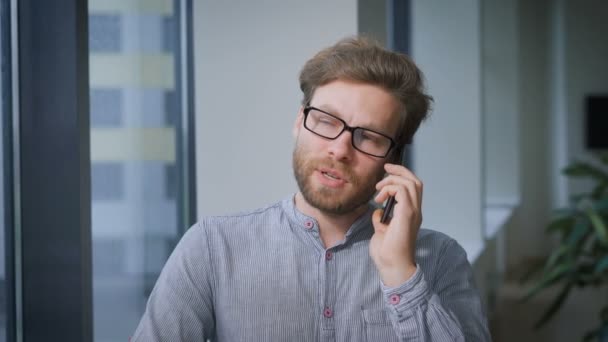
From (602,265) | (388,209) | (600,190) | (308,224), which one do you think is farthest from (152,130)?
(600,190)

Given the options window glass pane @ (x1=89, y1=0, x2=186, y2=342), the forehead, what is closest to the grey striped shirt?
the forehead

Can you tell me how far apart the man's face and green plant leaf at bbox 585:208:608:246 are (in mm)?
3501

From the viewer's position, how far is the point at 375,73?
153cm

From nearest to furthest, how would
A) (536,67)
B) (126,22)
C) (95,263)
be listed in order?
(95,263), (126,22), (536,67)

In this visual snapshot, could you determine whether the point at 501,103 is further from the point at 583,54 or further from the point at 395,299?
the point at 395,299

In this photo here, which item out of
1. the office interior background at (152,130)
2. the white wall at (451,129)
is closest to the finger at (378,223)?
the office interior background at (152,130)

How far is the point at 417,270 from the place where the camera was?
147 centimetres

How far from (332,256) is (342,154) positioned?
8.4 inches

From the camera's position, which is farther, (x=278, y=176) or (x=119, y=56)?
(x=278, y=176)

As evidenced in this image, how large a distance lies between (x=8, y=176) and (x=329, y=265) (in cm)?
69

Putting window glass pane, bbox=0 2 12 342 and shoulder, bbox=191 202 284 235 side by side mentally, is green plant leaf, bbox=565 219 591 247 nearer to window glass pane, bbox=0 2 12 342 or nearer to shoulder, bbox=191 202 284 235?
shoulder, bbox=191 202 284 235

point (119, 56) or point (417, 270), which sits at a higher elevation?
point (119, 56)

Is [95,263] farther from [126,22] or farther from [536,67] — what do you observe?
[536,67]

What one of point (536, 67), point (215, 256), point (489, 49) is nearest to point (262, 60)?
point (215, 256)
